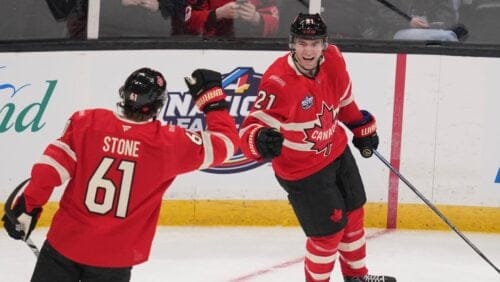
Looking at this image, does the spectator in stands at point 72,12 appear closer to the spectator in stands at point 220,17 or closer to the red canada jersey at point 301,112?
the spectator in stands at point 220,17

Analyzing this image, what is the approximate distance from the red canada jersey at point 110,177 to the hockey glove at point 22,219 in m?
0.03

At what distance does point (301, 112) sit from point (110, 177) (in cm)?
113

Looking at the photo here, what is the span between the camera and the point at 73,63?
527 centimetres

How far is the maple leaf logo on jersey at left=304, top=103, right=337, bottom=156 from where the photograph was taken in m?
3.86

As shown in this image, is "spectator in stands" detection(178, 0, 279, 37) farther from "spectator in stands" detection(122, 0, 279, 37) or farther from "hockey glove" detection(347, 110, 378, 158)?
"hockey glove" detection(347, 110, 378, 158)

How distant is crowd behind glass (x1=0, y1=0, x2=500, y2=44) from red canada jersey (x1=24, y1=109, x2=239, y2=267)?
249cm

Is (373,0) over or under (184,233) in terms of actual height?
over

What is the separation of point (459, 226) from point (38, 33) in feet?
7.96

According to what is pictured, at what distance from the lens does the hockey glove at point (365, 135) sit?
13.7ft

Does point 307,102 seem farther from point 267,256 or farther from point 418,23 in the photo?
point 418,23

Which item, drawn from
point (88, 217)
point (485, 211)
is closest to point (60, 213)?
point (88, 217)

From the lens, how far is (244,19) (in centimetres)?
554

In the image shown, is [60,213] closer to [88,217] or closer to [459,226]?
[88,217]

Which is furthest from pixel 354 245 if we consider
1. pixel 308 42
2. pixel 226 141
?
pixel 226 141
